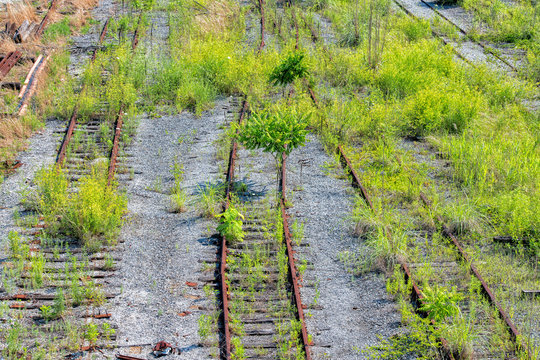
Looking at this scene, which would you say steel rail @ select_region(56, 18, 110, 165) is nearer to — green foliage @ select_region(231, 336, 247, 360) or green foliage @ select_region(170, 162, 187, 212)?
green foliage @ select_region(170, 162, 187, 212)

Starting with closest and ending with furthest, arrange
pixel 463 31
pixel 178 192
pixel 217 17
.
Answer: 1. pixel 178 192
2. pixel 463 31
3. pixel 217 17

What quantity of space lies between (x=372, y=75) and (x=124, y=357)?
1048 cm

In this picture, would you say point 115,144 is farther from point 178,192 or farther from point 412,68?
point 412,68

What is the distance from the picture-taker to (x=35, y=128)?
13180mm

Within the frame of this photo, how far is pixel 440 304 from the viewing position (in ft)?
25.7

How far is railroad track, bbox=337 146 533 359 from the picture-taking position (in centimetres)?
754

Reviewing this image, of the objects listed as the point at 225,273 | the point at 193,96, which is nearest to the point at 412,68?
the point at 193,96

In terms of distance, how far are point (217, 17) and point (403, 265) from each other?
43.0ft

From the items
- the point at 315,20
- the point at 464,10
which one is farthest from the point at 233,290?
the point at 464,10

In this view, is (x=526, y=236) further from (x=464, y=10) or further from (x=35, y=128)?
(x=464, y=10)

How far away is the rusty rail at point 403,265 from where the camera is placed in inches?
295

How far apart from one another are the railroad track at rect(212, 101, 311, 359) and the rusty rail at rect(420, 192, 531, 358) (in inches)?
94.1

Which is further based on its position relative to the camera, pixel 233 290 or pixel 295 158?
pixel 295 158

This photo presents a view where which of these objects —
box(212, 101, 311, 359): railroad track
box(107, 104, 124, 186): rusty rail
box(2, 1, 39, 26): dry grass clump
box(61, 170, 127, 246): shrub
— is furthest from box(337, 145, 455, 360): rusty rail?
box(2, 1, 39, 26): dry grass clump
